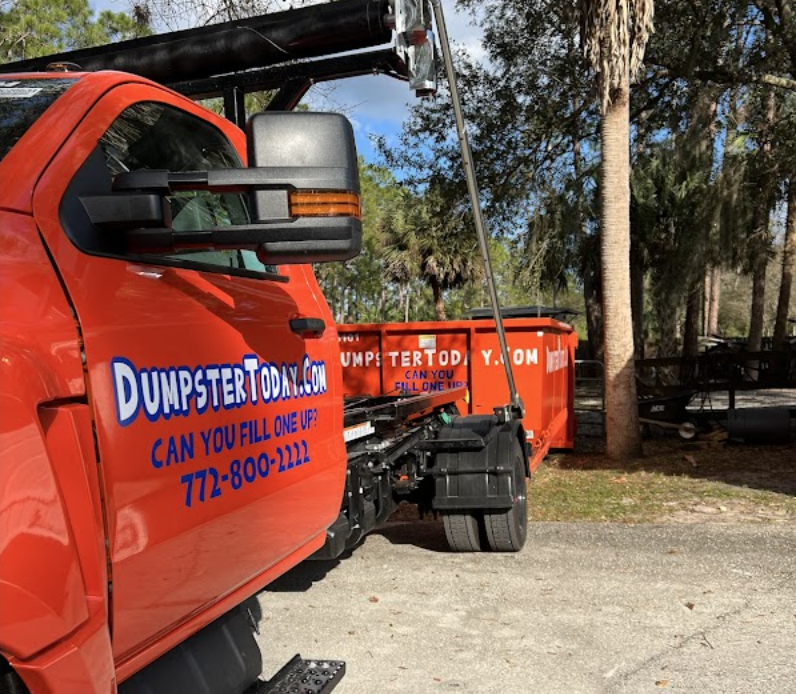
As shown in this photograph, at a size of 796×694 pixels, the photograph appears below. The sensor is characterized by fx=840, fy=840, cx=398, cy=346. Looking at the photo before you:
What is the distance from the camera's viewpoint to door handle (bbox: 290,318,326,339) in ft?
9.31

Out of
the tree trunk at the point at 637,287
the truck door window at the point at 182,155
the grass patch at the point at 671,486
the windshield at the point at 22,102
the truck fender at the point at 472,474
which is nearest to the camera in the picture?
the windshield at the point at 22,102

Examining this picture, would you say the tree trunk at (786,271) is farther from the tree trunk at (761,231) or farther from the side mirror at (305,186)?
the side mirror at (305,186)

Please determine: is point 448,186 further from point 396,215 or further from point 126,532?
point 396,215

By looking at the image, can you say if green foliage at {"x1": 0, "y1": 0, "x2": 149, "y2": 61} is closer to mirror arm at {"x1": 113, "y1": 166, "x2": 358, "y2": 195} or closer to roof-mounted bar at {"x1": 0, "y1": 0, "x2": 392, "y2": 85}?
roof-mounted bar at {"x1": 0, "y1": 0, "x2": 392, "y2": 85}

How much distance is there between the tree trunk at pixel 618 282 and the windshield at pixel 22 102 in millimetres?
9150

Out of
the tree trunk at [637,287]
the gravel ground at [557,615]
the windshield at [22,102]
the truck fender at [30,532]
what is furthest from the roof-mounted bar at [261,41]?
the tree trunk at [637,287]

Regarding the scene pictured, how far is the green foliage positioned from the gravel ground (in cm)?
1235

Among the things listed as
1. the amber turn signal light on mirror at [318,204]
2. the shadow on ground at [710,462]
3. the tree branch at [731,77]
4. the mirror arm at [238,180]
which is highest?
the tree branch at [731,77]

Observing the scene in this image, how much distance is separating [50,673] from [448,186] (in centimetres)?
1320

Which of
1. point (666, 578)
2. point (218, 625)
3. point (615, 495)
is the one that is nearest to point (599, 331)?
point (615, 495)

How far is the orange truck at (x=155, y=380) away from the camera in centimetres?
154

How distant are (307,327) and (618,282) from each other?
28.1 feet

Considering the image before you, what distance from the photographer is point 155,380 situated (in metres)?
1.97

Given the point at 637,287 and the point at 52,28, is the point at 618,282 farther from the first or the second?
the point at 637,287
